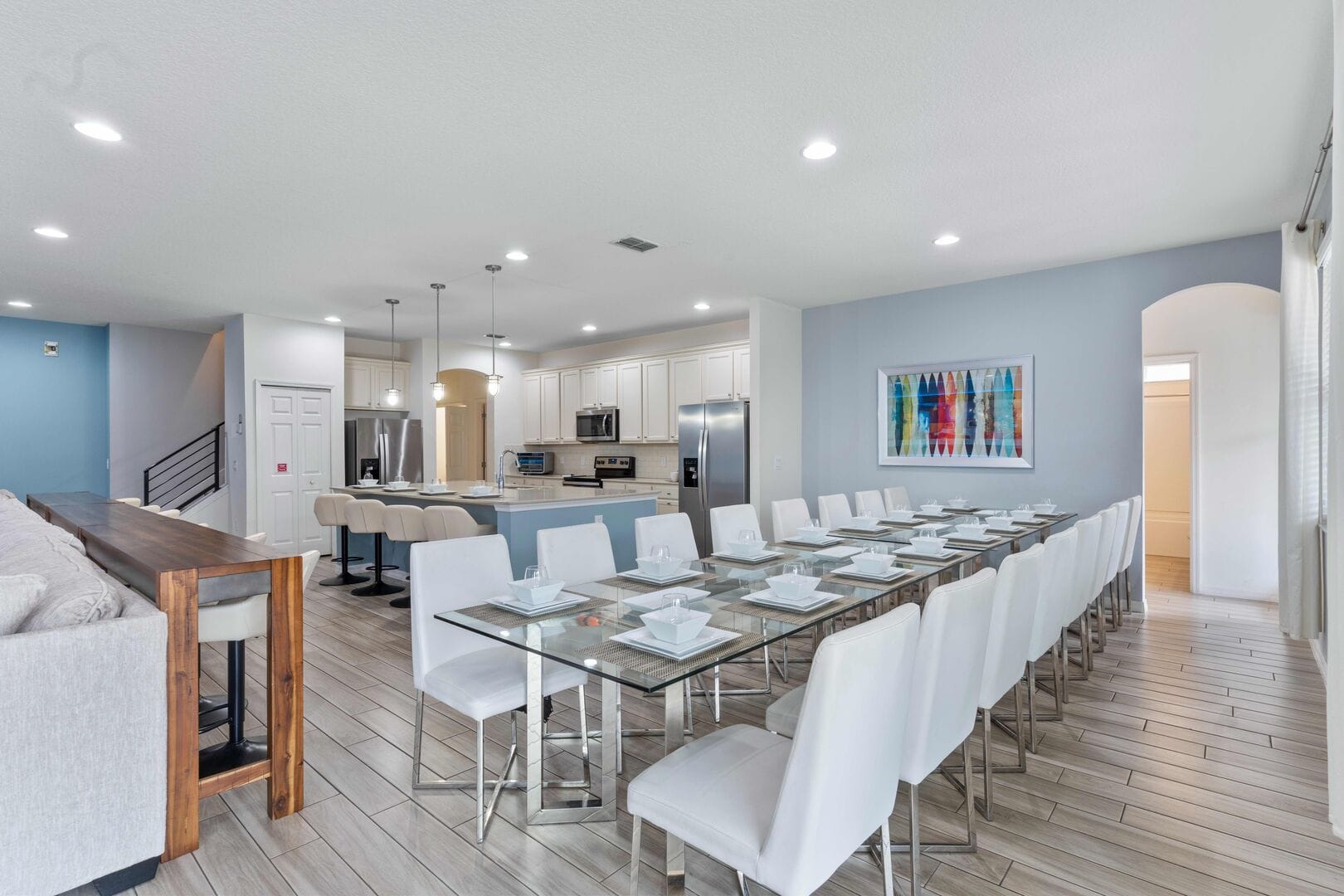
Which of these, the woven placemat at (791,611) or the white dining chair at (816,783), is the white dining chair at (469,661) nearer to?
the woven placemat at (791,611)

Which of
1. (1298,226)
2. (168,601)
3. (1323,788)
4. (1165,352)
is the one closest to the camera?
(168,601)

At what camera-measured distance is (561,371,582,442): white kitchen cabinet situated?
27.8ft

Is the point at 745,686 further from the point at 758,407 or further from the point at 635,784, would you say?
the point at 758,407

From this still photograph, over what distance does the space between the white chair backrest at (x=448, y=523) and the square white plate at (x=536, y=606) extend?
2.38m

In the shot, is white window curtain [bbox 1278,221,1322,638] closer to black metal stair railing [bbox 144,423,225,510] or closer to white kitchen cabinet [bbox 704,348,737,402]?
white kitchen cabinet [bbox 704,348,737,402]

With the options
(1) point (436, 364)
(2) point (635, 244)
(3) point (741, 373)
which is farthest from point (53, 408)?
(3) point (741, 373)

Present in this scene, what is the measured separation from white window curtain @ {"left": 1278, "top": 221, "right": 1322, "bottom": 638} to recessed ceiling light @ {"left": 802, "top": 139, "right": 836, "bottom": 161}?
2.99 m

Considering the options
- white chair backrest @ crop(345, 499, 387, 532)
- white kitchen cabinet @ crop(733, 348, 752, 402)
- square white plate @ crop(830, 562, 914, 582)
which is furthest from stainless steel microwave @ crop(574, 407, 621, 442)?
square white plate @ crop(830, 562, 914, 582)

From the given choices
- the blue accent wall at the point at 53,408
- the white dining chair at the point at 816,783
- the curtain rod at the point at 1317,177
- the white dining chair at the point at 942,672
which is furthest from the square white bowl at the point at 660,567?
the blue accent wall at the point at 53,408

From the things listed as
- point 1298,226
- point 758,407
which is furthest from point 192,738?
point 1298,226

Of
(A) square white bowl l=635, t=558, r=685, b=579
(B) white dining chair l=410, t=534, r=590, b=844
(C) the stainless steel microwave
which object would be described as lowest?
(B) white dining chair l=410, t=534, r=590, b=844

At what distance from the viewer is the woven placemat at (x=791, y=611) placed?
196 cm

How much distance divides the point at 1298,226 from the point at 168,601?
19.0ft

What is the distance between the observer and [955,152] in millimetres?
3031
